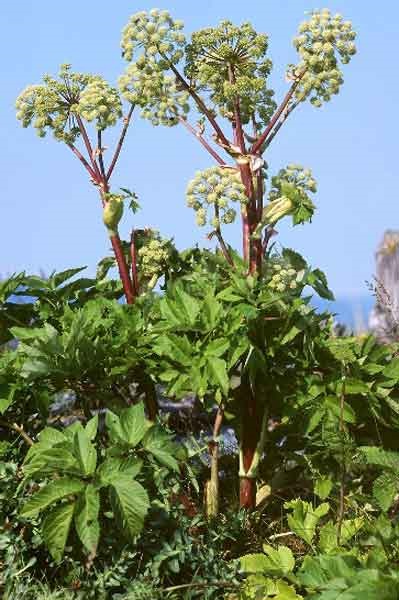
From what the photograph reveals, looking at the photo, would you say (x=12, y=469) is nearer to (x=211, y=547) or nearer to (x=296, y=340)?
(x=211, y=547)

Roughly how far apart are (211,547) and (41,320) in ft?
4.53

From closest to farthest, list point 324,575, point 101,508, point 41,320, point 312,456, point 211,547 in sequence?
point 324,575, point 101,508, point 211,547, point 312,456, point 41,320

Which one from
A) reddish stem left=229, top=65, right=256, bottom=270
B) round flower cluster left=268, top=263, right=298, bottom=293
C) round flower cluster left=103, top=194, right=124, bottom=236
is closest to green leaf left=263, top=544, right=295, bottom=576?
round flower cluster left=268, top=263, right=298, bottom=293

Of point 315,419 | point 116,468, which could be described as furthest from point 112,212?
point 116,468

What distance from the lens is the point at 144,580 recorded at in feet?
11.5

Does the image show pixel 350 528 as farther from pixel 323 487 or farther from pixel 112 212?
pixel 112 212

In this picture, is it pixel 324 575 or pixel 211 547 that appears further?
pixel 211 547

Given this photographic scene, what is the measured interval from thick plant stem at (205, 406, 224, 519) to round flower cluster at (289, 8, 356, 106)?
1.37 m

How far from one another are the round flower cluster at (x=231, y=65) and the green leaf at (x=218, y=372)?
3.71ft

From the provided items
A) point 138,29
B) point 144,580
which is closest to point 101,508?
point 144,580

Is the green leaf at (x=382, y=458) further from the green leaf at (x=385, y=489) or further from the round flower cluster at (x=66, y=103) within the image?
the round flower cluster at (x=66, y=103)

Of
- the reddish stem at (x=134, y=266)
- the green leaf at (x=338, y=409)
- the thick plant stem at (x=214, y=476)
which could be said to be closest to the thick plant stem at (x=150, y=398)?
the thick plant stem at (x=214, y=476)

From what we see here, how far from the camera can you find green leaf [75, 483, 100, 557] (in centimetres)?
323

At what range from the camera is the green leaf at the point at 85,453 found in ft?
11.0
